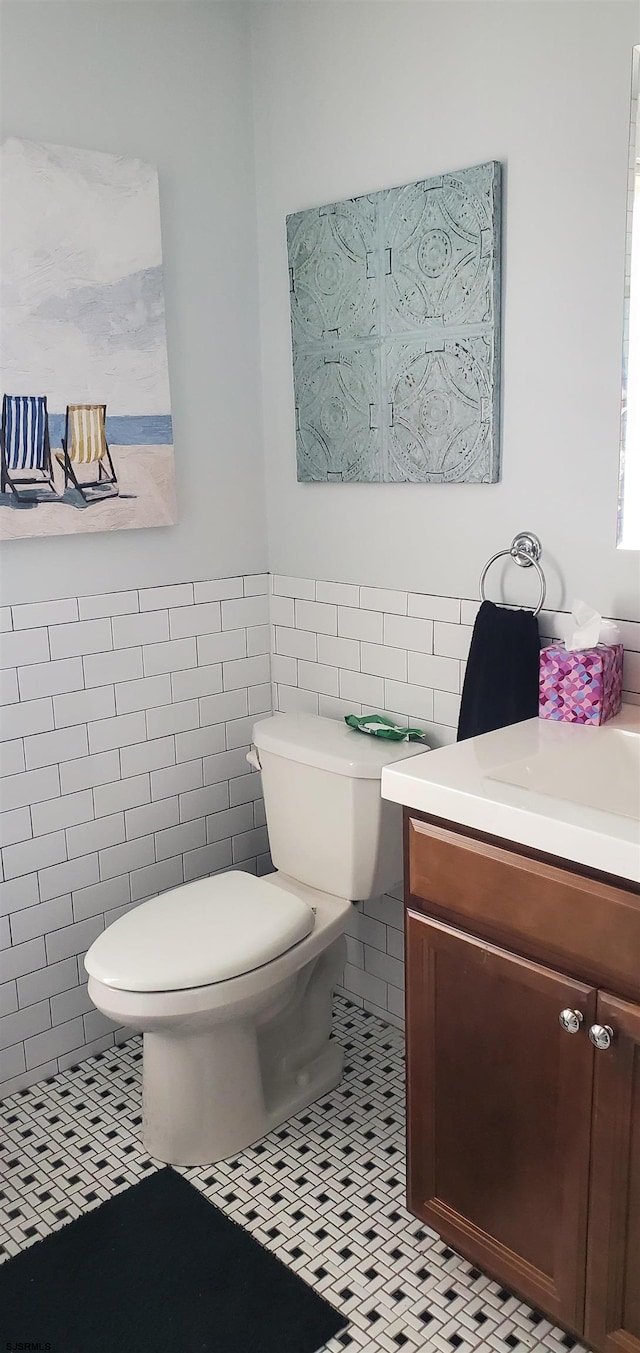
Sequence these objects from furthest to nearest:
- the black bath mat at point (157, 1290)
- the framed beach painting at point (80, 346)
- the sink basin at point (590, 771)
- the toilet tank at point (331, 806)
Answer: the toilet tank at point (331, 806) < the framed beach painting at point (80, 346) < the black bath mat at point (157, 1290) < the sink basin at point (590, 771)

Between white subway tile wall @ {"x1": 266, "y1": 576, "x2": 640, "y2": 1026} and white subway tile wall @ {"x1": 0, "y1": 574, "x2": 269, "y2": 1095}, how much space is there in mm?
113

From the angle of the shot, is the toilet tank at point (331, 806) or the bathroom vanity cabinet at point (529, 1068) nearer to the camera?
the bathroom vanity cabinet at point (529, 1068)

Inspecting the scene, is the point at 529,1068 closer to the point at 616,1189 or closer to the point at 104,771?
the point at 616,1189

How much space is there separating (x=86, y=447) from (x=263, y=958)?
1.13 metres

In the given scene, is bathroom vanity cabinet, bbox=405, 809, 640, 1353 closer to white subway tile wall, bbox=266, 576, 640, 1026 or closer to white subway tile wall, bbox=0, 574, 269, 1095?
white subway tile wall, bbox=266, 576, 640, 1026

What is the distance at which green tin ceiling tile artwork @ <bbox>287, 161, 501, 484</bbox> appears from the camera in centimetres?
197

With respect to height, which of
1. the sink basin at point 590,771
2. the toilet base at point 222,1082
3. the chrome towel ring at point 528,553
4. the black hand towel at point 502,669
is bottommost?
the toilet base at point 222,1082

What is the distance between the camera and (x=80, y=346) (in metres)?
2.16

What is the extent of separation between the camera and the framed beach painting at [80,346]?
205 cm

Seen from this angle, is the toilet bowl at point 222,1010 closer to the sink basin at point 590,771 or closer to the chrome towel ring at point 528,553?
the sink basin at point 590,771

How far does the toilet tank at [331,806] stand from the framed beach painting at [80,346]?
616 mm

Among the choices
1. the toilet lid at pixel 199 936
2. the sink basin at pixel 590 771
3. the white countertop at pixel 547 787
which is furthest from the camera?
the toilet lid at pixel 199 936

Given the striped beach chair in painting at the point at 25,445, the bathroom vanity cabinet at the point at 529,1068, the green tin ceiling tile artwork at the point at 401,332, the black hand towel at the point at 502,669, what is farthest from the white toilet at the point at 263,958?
the striped beach chair in painting at the point at 25,445

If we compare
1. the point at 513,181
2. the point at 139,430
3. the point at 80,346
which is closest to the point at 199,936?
the point at 139,430
